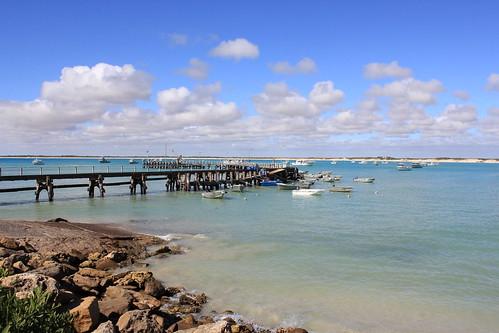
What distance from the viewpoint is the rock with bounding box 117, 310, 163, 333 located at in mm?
9242

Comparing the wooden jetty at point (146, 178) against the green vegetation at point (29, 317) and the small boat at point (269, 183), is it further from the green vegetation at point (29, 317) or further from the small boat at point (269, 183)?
the green vegetation at point (29, 317)

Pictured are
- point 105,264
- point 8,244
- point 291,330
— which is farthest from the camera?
point 105,264

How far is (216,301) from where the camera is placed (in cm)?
1340

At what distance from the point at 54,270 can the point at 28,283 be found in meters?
3.56

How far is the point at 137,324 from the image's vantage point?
9.39 meters

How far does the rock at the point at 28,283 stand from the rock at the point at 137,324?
165cm

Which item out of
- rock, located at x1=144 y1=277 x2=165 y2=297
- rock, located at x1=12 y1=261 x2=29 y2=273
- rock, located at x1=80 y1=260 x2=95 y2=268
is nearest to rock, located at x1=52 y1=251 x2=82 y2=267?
rock, located at x1=80 y1=260 x2=95 y2=268

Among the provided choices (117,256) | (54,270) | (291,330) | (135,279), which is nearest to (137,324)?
(291,330)

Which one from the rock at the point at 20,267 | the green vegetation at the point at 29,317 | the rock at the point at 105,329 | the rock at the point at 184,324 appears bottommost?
the rock at the point at 184,324

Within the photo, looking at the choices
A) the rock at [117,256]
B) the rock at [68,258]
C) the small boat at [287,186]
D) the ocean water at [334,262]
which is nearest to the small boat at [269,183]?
the small boat at [287,186]

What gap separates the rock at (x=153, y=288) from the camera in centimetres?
1319

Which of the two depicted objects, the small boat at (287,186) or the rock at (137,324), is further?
the small boat at (287,186)

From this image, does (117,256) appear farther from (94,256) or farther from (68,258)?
(68,258)

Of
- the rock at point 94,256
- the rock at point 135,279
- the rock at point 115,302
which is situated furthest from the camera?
the rock at point 94,256
